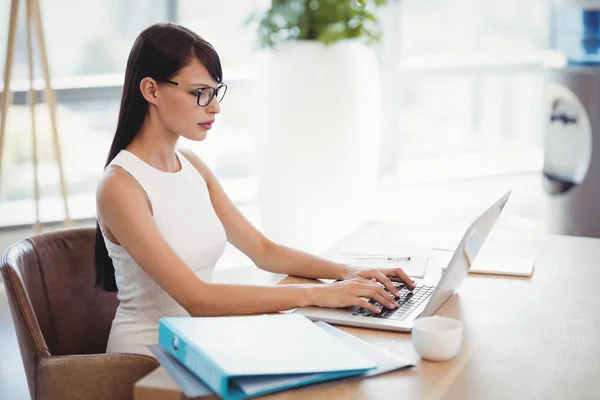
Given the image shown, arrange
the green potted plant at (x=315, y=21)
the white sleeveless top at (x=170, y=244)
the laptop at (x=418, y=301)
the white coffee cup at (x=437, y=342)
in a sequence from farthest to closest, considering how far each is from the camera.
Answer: the green potted plant at (x=315, y=21), the white sleeveless top at (x=170, y=244), the laptop at (x=418, y=301), the white coffee cup at (x=437, y=342)

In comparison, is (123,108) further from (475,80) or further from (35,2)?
(475,80)

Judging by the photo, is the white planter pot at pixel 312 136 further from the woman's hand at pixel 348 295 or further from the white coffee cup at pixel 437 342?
the white coffee cup at pixel 437 342

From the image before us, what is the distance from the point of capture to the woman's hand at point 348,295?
1.69m

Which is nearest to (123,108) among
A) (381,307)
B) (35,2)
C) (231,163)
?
(381,307)

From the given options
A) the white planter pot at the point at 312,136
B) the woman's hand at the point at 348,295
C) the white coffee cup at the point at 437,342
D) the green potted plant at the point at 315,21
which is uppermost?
the green potted plant at the point at 315,21

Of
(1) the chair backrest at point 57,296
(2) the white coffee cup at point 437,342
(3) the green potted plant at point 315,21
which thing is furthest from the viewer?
(3) the green potted plant at point 315,21

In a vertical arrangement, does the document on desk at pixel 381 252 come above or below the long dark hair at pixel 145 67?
below

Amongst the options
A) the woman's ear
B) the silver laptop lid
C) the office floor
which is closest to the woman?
the woman's ear

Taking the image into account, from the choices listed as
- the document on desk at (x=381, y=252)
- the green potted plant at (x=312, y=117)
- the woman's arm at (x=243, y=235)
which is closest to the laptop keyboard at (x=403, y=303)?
the document on desk at (x=381, y=252)

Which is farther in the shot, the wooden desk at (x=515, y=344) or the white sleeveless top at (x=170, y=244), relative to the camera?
the white sleeveless top at (x=170, y=244)

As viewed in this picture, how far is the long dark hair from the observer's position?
1944 millimetres

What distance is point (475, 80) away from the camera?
662 centimetres

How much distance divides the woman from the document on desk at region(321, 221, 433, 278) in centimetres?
9

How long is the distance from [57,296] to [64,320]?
0.18 ft
